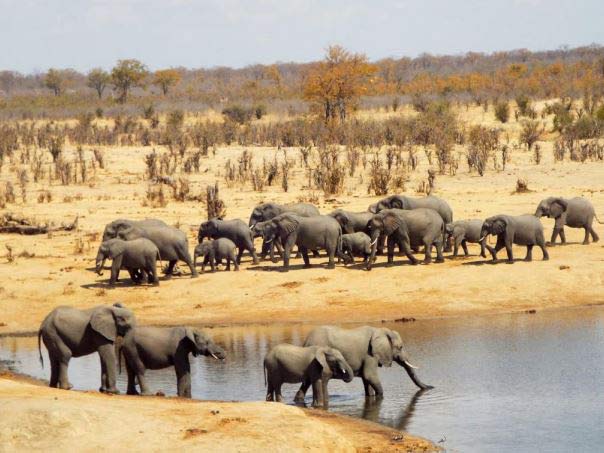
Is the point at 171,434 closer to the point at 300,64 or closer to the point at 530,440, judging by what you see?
the point at 530,440

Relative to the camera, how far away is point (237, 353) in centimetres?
1694

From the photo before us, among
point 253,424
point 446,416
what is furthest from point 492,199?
point 253,424

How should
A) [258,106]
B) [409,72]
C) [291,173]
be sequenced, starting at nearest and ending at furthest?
1. [291,173]
2. [258,106]
3. [409,72]

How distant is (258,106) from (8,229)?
2927cm

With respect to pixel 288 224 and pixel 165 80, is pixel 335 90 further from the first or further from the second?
pixel 165 80

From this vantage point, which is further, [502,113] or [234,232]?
[502,113]

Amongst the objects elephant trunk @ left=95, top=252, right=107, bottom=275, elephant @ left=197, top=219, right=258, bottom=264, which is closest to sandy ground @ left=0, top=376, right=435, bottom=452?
elephant trunk @ left=95, top=252, right=107, bottom=275

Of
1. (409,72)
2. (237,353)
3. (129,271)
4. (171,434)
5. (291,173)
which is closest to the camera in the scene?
(171,434)

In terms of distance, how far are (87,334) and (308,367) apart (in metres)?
2.59

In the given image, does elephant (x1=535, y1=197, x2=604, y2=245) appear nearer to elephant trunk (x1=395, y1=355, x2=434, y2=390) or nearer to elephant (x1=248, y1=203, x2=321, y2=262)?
elephant (x1=248, y1=203, x2=321, y2=262)

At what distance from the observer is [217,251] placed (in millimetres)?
21922

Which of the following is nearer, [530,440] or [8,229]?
[530,440]

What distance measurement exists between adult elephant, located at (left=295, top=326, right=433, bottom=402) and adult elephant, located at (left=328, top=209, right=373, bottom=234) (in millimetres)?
8422

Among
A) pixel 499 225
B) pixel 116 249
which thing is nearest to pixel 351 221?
pixel 499 225
